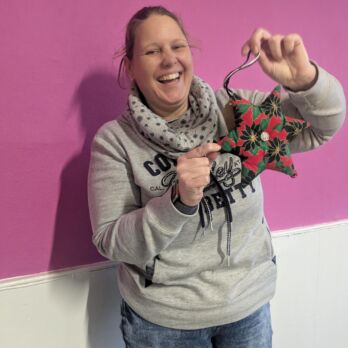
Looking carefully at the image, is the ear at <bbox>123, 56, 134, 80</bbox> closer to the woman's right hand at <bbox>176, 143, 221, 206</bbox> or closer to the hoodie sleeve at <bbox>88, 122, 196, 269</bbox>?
the hoodie sleeve at <bbox>88, 122, 196, 269</bbox>

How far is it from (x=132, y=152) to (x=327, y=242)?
0.84 m

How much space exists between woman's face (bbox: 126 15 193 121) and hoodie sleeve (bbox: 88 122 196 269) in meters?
0.12

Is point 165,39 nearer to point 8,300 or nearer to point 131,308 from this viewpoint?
point 131,308

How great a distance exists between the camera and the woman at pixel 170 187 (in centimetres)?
73

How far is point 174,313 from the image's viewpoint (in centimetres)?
75

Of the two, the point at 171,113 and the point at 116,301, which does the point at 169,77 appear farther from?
the point at 116,301

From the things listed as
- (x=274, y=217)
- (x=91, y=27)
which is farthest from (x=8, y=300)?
(x=274, y=217)

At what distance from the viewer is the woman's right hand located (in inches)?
24.0

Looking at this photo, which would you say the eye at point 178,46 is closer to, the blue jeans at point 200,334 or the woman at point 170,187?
the woman at point 170,187

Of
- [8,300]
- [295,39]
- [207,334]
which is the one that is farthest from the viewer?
[8,300]

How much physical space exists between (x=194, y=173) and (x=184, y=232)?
175 millimetres

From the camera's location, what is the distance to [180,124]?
31.2 inches

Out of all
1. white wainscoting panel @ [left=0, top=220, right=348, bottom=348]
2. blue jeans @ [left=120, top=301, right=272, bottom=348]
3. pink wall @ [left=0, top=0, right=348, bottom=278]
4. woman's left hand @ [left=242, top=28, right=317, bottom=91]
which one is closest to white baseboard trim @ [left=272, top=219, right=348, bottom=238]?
white wainscoting panel @ [left=0, top=220, right=348, bottom=348]

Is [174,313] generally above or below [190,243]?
below
